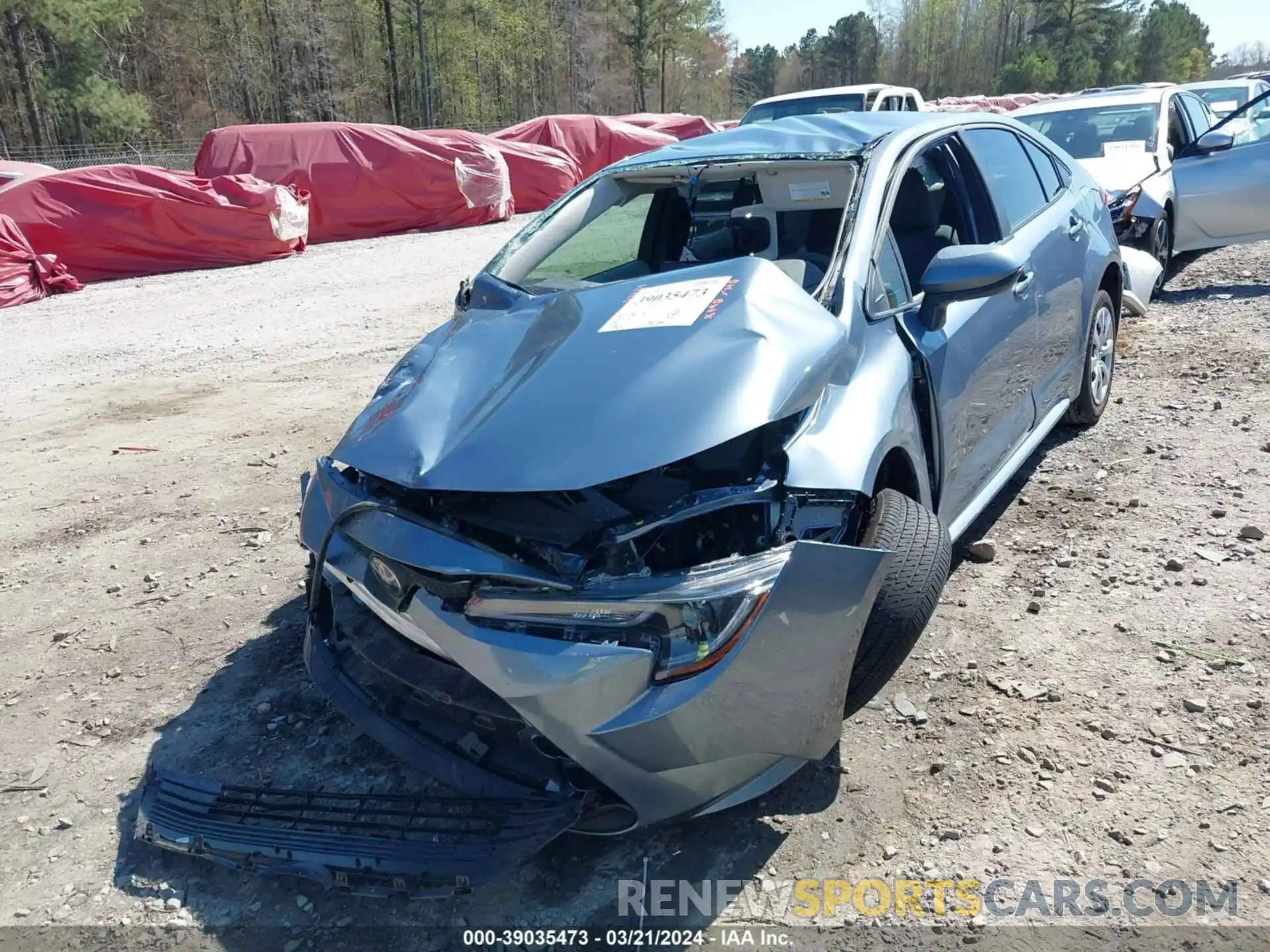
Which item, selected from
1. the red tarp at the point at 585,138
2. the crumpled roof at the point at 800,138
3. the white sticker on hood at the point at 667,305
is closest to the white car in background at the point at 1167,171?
the crumpled roof at the point at 800,138

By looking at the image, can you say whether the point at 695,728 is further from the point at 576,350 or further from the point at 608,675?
the point at 576,350

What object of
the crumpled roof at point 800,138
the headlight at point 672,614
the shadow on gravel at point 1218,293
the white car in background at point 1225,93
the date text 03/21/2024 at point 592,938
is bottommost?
the date text 03/21/2024 at point 592,938

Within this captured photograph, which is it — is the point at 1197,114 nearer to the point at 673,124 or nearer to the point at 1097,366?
the point at 1097,366

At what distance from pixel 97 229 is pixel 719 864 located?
13.7 meters

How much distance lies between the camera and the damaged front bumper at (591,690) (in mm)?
2133

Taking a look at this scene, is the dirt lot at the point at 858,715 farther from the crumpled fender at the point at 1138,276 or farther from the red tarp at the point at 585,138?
the red tarp at the point at 585,138

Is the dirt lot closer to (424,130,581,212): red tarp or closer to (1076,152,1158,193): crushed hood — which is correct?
(1076,152,1158,193): crushed hood

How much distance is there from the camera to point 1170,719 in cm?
287

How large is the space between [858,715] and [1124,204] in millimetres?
5990

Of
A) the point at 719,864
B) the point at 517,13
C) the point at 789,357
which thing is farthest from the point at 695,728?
the point at 517,13

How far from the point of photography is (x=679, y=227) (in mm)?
4242

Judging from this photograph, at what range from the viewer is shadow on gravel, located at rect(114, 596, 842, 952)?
238 centimetres

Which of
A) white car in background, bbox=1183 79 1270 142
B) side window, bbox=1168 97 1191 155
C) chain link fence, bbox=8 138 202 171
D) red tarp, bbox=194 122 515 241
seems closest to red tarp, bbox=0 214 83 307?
red tarp, bbox=194 122 515 241

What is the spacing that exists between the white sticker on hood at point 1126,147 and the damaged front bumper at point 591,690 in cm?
752
